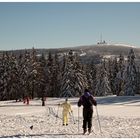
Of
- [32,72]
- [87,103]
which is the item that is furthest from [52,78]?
[87,103]

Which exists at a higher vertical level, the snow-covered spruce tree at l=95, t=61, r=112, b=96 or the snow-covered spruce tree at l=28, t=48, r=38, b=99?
the snow-covered spruce tree at l=28, t=48, r=38, b=99

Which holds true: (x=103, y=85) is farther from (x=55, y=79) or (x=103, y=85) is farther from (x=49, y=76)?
(x=49, y=76)

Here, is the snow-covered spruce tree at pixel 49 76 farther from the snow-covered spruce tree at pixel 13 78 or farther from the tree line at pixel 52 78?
the snow-covered spruce tree at pixel 13 78

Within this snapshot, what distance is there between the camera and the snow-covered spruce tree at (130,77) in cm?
7438

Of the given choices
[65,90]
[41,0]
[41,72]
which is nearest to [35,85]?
[41,72]

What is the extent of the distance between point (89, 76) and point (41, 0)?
242 ft

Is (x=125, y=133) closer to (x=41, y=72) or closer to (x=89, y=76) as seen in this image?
(x=41, y=72)

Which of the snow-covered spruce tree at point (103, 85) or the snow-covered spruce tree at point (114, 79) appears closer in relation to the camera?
the snow-covered spruce tree at point (103, 85)

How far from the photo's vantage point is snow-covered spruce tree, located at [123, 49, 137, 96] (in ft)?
244

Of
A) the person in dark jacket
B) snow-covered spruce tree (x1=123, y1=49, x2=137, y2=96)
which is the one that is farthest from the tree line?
the person in dark jacket

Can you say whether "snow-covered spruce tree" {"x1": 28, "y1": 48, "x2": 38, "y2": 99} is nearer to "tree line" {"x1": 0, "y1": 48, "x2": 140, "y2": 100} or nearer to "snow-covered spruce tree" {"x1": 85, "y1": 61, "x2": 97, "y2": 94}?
"tree line" {"x1": 0, "y1": 48, "x2": 140, "y2": 100}

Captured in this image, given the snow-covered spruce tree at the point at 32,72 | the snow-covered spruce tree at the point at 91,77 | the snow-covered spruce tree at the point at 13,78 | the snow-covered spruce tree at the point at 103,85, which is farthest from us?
the snow-covered spruce tree at the point at 91,77

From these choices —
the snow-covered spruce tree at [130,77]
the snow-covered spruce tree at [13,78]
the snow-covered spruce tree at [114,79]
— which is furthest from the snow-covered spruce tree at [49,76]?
the snow-covered spruce tree at [130,77]

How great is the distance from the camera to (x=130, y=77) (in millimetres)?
75500
